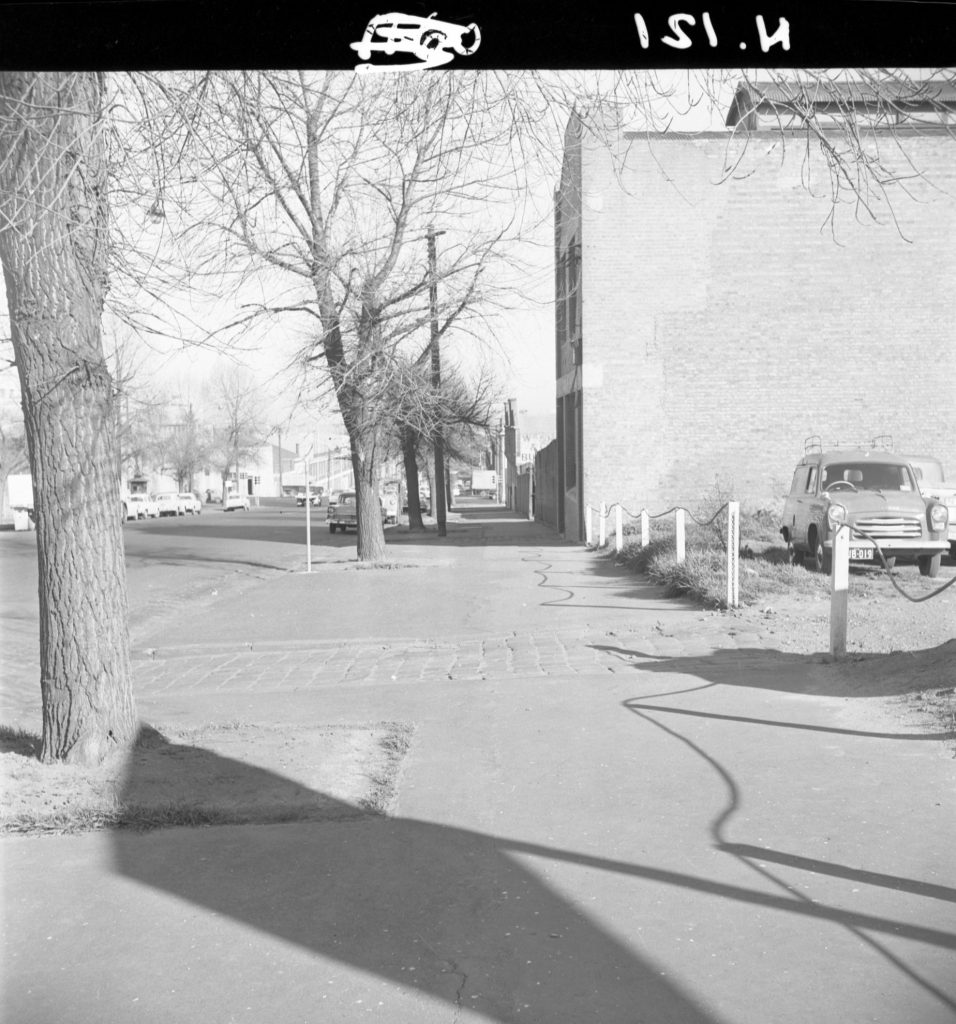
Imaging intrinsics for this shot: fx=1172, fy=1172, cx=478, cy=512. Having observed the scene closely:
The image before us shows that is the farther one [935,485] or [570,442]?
[570,442]

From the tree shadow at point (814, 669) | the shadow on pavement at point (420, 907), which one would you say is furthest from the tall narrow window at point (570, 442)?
the shadow on pavement at point (420, 907)

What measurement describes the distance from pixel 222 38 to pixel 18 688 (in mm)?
7718

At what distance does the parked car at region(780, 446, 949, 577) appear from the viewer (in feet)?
57.1

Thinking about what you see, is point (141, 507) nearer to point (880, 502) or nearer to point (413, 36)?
point (880, 502)

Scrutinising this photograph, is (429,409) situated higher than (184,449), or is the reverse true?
(184,449)

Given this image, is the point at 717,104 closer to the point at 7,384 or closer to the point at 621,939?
the point at 621,939

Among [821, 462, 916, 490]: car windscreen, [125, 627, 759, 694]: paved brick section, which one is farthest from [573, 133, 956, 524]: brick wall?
[125, 627, 759, 694]: paved brick section

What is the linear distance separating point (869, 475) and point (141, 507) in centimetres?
5569

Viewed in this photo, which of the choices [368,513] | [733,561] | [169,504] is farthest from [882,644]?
[169,504]

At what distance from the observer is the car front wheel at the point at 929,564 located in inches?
697

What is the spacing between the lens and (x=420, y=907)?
440cm

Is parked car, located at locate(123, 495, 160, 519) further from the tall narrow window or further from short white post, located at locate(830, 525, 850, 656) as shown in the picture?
short white post, located at locate(830, 525, 850, 656)

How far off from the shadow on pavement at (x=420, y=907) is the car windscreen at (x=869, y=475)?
15004 mm

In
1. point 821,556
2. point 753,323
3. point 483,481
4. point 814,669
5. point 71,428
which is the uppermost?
point 753,323
